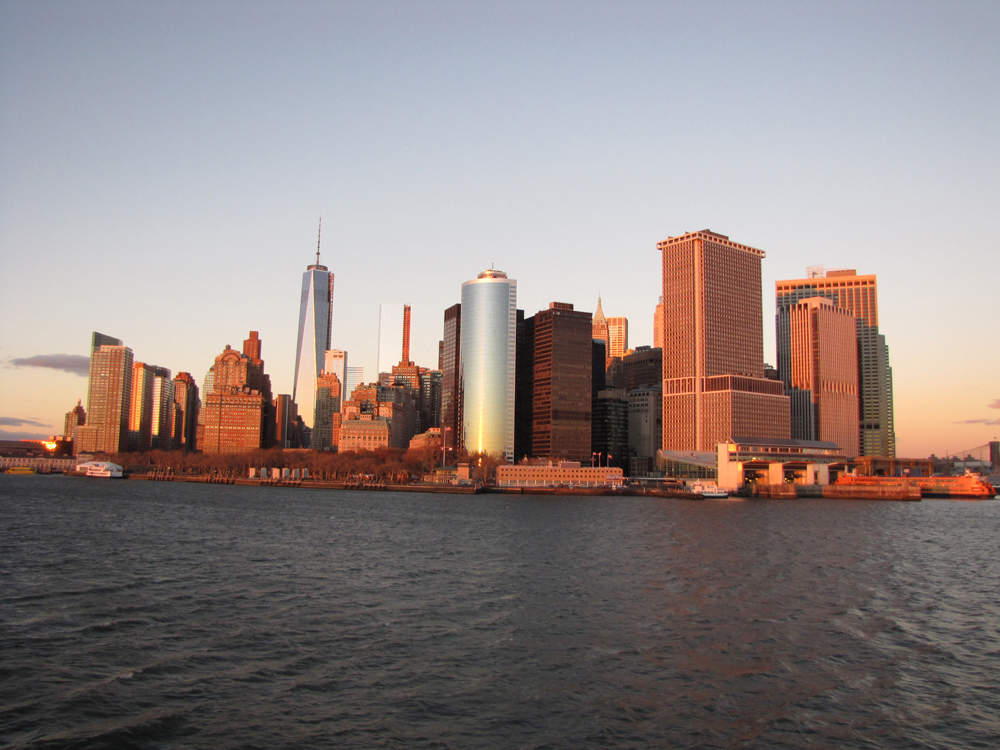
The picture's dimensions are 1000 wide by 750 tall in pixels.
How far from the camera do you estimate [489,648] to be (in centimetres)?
3350

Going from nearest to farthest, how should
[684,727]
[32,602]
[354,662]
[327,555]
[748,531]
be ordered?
[684,727]
[354,662]
[32,602]
[327,555]
[748,531]

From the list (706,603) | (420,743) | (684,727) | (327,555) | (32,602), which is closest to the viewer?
(420,743)

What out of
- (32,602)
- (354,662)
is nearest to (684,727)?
(354,662)

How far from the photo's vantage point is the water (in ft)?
80.7

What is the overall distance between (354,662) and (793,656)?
17760 millimetres

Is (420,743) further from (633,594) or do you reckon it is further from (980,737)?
(633,594)

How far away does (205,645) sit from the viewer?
33188 mm

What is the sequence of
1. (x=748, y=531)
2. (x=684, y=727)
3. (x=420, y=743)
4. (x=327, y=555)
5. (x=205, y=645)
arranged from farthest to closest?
(x=748, y=531) → (x=327, y=555) → (x=205, y=645) → (x=684, y=727) → (x=420, y=743)

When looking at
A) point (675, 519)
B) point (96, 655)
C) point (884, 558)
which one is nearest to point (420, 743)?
point (96, 655)

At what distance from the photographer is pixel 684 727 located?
81.4ft

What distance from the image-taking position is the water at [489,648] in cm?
2461

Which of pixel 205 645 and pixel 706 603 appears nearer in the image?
pixel 205 645

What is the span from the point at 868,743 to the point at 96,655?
27.8 meters

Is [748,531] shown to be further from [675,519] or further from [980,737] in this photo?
[980,737]
